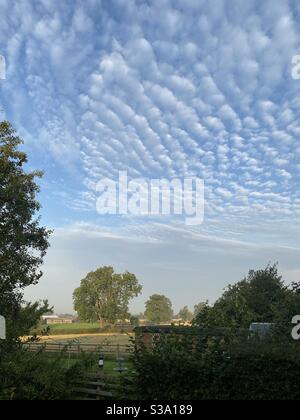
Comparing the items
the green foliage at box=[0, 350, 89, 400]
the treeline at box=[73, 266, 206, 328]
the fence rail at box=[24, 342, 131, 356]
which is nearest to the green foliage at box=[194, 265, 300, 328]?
the fence rail at box=[24, 342, 131, 356]

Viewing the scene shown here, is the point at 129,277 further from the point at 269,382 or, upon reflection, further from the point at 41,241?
the point at 269,382

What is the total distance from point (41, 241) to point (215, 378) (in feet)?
46.7

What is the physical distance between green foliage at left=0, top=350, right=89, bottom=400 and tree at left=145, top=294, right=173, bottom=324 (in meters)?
159

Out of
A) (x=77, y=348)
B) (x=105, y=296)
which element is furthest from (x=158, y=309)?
(x=77, y=348)

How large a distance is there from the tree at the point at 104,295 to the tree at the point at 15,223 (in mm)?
91762

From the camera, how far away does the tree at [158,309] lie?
550 ft

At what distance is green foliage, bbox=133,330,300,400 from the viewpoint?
8000 mm

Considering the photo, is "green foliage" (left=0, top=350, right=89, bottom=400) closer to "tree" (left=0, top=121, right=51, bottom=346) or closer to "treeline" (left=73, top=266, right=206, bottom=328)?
"tree" (left=0, top=121, right=51, bottom=346)

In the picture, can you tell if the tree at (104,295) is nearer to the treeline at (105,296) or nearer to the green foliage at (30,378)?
the treeline at (105,296)

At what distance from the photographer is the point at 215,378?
834cm

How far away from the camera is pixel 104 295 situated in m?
114

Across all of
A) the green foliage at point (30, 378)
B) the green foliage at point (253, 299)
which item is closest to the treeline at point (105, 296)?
the green foliage at point (253, 299)
